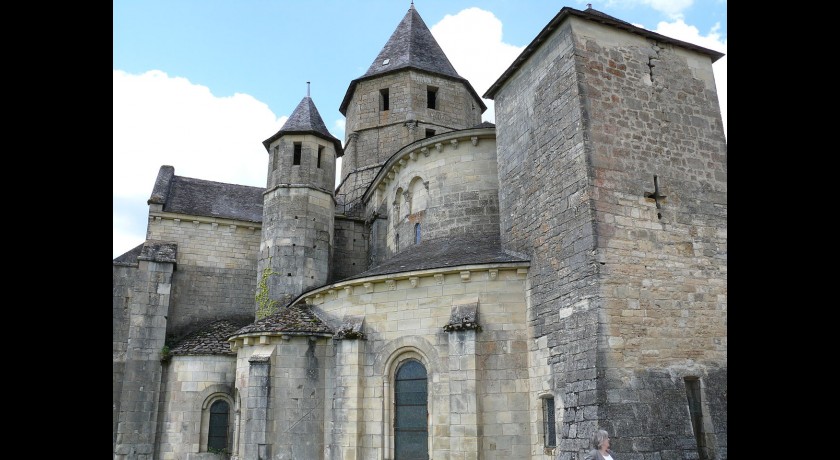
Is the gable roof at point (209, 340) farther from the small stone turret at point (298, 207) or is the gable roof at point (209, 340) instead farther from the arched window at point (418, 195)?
the arched window at point (418, 195)

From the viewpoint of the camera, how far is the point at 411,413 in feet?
45.2

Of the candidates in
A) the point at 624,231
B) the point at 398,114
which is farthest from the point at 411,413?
the point at 398,114

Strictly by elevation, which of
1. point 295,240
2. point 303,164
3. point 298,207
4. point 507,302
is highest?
point 303,164

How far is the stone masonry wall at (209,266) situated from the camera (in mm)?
21344

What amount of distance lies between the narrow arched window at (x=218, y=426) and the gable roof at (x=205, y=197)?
7006 millimetres

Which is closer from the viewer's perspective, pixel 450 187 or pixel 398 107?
pixel 450 187

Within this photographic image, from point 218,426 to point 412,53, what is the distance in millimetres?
17340

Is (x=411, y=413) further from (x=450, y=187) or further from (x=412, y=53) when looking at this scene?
(x=412, y=53)

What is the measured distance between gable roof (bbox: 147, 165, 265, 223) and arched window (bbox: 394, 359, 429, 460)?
1109 centimetres

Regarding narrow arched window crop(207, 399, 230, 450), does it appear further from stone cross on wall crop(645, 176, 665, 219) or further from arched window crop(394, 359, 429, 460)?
stone cross on wall crop(645, 176, 665, 219)

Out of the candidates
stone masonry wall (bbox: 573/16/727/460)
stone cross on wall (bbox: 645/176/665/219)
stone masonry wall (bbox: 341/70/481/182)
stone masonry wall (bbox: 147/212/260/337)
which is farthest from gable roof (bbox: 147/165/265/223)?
stone cross on wall (bbox: 645/176/665/219)
